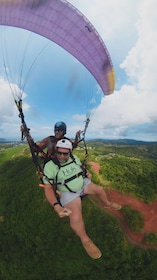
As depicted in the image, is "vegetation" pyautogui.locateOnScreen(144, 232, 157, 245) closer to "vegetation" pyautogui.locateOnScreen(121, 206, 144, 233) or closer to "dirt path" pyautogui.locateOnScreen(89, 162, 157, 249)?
"dirt path" pyautogui.locateOnScreen(89, 162, 157, 249)

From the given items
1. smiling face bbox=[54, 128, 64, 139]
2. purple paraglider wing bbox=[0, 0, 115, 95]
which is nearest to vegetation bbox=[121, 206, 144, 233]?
purple paraglider wing bbox=[0, 0, 115, 95]

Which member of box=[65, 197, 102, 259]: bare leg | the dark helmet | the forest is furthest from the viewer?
the forest

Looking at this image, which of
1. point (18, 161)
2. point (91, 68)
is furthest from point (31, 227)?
point (91, 68)

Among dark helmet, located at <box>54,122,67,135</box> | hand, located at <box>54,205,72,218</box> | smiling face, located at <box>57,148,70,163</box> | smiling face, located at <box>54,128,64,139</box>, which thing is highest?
dark helmet, located at <box>54,122,67,135</box>

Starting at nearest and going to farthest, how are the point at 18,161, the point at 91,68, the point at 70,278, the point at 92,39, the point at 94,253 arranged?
1. the point at 94,253
2. the point at 92,39
3. the point at 91,68
4. the point at 70,278
5. the point at 18,161

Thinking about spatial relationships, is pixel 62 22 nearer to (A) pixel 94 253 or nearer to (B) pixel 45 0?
(B) pixel 45 0

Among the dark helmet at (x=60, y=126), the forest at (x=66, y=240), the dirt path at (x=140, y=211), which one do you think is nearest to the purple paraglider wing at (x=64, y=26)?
the dark helmet at (x=60, y=126)

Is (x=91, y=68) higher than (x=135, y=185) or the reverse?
higher

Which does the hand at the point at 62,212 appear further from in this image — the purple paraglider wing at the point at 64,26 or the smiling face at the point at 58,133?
the purple paraglider wing at the point at 64,26
